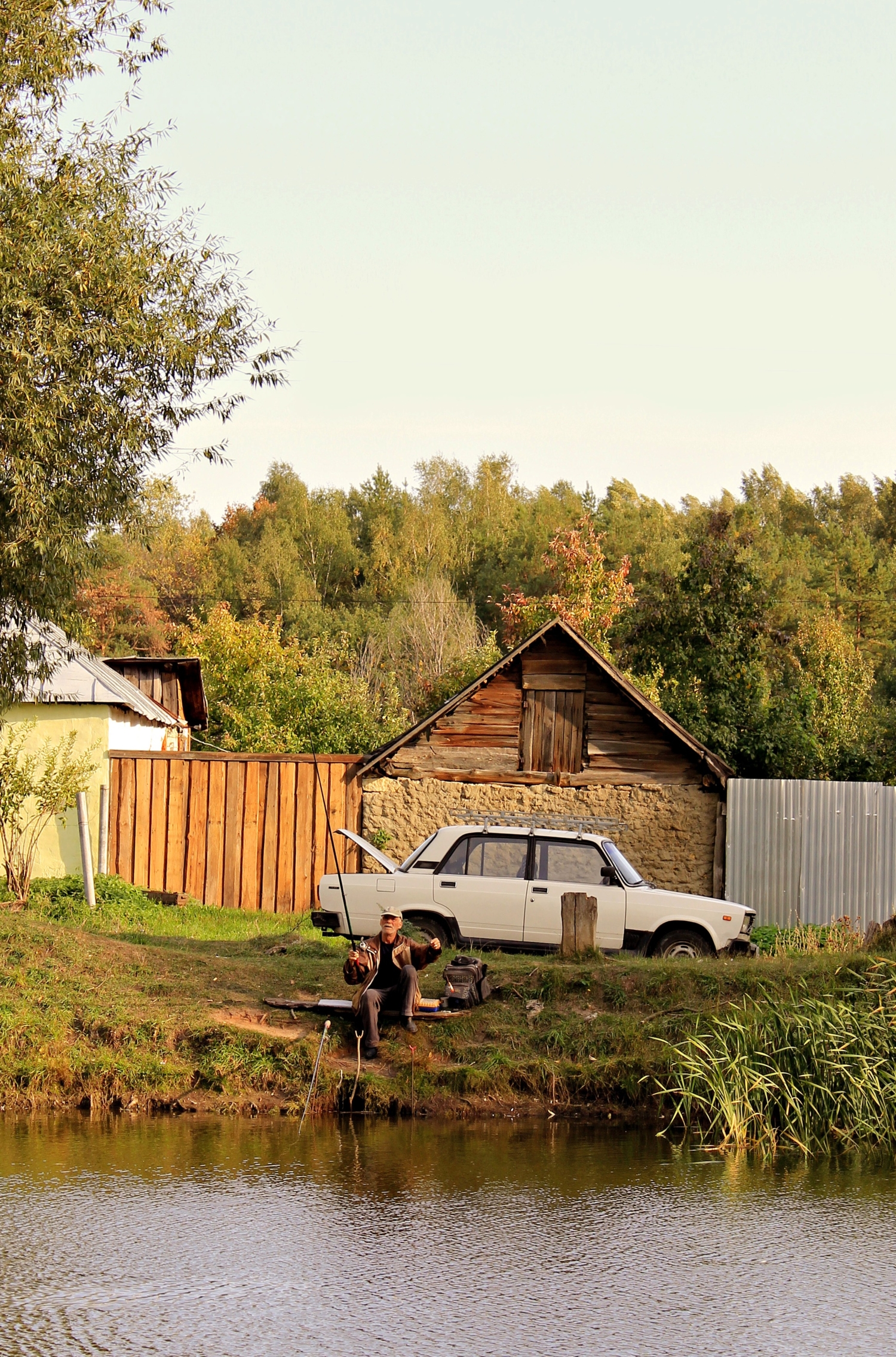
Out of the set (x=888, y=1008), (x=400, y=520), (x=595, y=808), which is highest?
(x=400, y=520)

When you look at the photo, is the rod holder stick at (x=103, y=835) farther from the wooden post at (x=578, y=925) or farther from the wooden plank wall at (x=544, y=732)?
the wooden post at (x=578, y=925)

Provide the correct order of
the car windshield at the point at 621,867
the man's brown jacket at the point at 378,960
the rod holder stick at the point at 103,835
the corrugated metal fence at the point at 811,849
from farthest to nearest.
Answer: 1. the rod holder stick at the point at 103,835
2. the corrugated metal fence at the point at 811,849
3. the car windshield at the point at 621,867
4. the man's brown jacket at the point at 378,960

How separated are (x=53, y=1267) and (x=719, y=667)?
23147mm

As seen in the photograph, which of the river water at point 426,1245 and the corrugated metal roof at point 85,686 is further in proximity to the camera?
the corrugated metal roof at point 85,686

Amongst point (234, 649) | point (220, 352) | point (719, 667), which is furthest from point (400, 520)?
point (220, 352)

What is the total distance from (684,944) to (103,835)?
953cm

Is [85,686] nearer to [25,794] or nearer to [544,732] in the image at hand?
[25,794]

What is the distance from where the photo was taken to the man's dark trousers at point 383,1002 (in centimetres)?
1093

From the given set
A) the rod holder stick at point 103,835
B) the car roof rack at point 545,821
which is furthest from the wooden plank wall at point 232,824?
the car roof rack at point 545,821

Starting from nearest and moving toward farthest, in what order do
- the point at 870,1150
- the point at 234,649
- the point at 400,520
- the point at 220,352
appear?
1. the point at 870,1150
2. the point at 220,352
3. the point at 234,649
4. the point at 400,520

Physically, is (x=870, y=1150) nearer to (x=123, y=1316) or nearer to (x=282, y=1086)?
(x=282, y=1086)

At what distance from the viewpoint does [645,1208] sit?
26.2ft

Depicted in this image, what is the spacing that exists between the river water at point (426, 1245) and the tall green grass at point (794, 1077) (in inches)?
19.5

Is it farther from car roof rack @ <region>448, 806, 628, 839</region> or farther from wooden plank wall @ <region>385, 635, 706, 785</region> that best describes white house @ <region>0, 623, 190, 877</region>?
car roof rack @ <region>448, 806, 628, 839</region>
